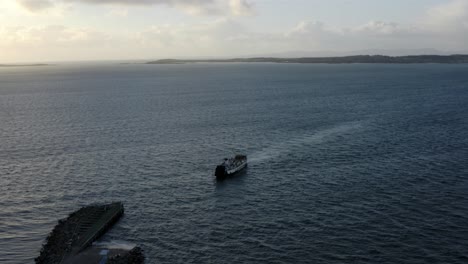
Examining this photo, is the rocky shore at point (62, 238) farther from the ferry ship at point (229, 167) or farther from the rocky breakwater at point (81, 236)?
the ferry ship at point (229, 167)

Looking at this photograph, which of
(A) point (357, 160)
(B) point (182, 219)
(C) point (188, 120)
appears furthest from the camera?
(C) point (188, 120)

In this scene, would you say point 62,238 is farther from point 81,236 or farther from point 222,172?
point 222,172

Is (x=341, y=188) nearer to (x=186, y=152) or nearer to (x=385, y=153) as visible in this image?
(x=385, y=153)

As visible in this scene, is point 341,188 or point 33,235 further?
point 341,188

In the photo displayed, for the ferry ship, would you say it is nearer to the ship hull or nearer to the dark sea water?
the ship hull

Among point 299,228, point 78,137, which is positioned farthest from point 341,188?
point 78,137

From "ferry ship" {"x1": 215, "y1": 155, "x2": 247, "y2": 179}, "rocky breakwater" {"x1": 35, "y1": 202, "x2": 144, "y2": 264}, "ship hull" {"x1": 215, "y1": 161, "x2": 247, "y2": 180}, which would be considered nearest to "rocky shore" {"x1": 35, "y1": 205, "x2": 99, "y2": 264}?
"rocky breakwater" {"x1": 35, "y1": 202, "x2": 144, "y2": 264}

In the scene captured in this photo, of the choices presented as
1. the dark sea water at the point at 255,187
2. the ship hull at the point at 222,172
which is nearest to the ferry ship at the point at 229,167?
the ship hull at the point at 222,172

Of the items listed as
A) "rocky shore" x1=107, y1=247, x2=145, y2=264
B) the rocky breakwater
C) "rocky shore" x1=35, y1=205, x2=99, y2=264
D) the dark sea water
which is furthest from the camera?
the dark sea water
